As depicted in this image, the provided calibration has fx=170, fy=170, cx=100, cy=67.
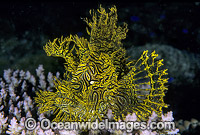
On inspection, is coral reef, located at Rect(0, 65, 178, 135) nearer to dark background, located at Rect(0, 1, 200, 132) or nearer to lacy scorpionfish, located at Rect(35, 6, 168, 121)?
lacy scorpionfish, located at Rect(35, 6, 168, 121)

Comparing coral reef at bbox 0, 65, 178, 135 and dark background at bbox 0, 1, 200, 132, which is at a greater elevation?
dark background at bbox 0, 1, 200, 132

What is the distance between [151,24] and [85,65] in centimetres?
540

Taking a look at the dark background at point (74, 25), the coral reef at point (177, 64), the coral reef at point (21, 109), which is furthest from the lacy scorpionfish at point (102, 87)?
the dark background at point (74, 25)

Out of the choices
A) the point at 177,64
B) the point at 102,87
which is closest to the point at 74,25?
the point at 177,64

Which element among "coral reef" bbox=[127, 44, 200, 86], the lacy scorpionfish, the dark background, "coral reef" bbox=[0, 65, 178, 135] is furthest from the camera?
the dark background

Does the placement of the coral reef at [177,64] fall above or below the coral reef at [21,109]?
above

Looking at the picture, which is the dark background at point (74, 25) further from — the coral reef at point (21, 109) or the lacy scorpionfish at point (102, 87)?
the lacy scorpionfish at point (102, 87)

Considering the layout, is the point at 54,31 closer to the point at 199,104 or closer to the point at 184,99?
the point at 184,99

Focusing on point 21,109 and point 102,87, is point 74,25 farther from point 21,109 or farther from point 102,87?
point 102,87

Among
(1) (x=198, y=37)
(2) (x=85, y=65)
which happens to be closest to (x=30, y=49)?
(2) (x=85, y=65)

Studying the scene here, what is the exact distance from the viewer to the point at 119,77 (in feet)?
8.59

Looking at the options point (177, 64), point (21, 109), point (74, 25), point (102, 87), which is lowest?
point (21, 109)

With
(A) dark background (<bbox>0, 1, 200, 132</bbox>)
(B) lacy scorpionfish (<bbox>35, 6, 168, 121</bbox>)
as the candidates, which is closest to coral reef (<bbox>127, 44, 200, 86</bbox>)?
(A) dark background (<bbox>0, 1, 200, 132</bbox>)

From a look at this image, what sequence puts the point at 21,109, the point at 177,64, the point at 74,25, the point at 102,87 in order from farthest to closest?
the point at 74,25
the point at 177,64
the point at 21,109
the point at 102,87
